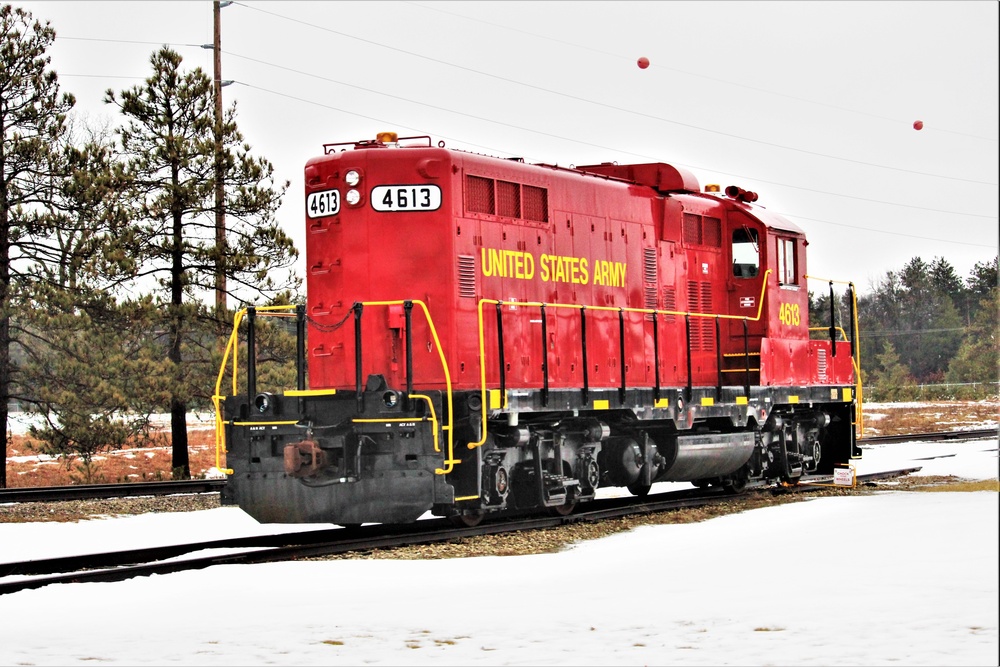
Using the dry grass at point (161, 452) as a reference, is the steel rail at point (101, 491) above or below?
above

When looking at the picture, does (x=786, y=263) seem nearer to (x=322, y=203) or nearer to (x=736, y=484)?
(x=736, y=484)

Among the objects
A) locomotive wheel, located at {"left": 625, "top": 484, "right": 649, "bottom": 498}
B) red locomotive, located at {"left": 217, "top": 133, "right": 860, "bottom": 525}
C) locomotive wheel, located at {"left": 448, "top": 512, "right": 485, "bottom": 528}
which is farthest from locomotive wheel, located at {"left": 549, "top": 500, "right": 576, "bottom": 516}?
locomotive wheel, located at {"left": 625, "top": 484, "right": 649, "bottom": 498}

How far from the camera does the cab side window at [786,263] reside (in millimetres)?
19688

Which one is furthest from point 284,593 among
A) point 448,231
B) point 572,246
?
point 572,246

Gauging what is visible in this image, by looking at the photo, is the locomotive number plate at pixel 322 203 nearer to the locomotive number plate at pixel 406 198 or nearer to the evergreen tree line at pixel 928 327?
the locomotive number plate at pixel 406 198

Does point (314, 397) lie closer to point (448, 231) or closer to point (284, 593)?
point (448, 231)

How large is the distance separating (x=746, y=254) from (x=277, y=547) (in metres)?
8.98

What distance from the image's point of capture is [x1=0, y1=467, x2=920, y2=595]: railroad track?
1138 centimetres

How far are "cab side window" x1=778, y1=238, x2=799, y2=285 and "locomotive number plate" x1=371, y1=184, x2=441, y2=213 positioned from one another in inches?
279

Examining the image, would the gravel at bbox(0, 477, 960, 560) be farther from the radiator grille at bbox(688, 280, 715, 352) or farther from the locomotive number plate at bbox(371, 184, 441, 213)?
the locomotive number plate at bbox(371, 184, 441, 213)

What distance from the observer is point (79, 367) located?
24391mm

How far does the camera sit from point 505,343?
14961 mm

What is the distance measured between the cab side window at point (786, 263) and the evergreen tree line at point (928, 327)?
4731 cm

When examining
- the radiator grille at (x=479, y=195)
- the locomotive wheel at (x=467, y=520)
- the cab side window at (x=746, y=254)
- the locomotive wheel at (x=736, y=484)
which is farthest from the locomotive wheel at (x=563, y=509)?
the cab side window at (x=746, y=254)
